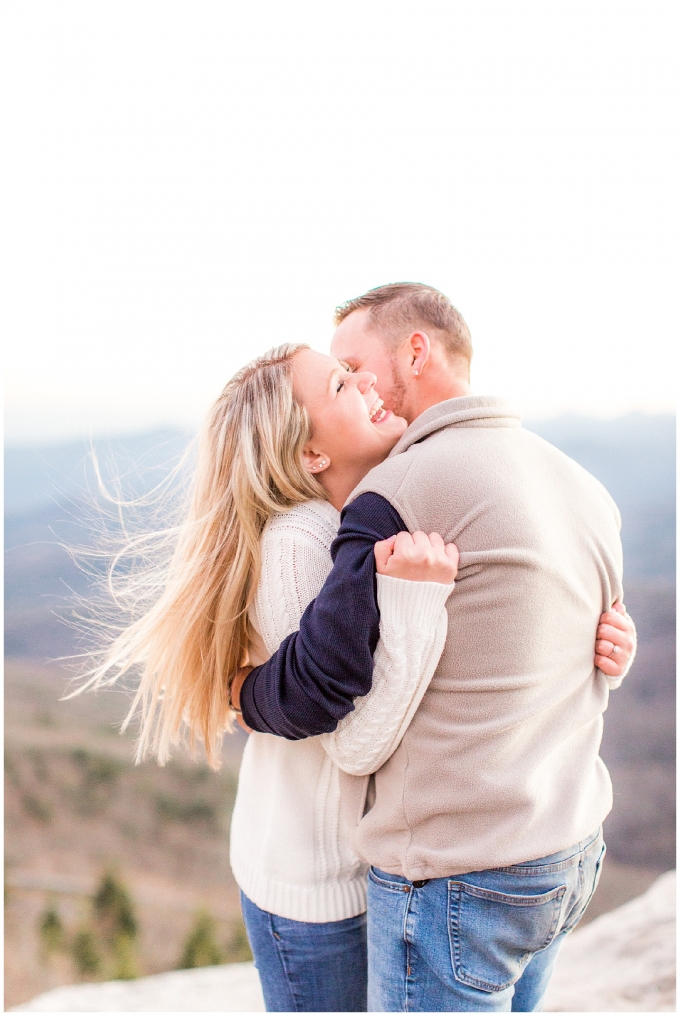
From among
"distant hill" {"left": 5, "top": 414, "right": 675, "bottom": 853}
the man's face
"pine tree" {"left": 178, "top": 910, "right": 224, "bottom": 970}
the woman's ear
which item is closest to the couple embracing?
the woman's ear

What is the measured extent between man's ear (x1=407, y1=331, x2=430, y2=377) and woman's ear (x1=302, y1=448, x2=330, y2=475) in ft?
1.36

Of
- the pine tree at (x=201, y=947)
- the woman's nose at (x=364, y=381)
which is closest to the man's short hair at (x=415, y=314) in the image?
the woman's nose at (x=364, y=381)

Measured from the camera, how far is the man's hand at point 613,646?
1.37 m

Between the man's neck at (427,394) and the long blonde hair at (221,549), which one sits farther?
the man's neck at (427,394)

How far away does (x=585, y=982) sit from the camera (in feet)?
9.63

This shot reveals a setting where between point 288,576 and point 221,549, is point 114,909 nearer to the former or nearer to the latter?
point 221,549

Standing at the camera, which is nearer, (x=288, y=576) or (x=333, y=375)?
(x=288, y=576)

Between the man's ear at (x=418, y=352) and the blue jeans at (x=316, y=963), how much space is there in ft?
4.17

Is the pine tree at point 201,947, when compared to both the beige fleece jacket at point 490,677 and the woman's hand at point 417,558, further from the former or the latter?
the woman's hand at point 417,558

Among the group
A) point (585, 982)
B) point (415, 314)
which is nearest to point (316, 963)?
point (415, 314)

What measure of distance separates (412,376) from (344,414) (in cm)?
36

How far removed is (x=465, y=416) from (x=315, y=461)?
0.40 m

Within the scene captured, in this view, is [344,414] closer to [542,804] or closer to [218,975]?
[542,804]

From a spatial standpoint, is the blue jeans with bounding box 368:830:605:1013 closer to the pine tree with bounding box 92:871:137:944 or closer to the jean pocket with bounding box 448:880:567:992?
the jean pocket with bounding box 448:880:567:992
